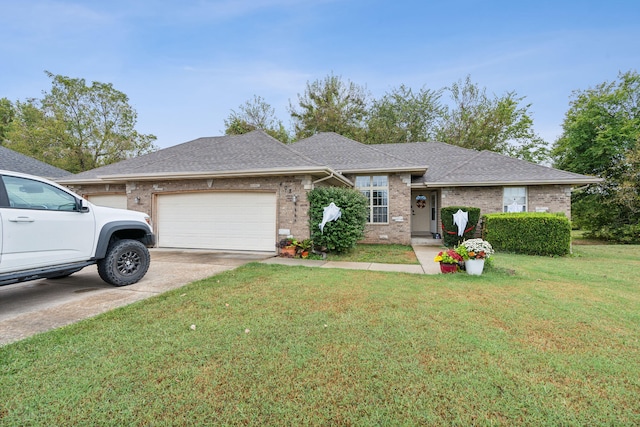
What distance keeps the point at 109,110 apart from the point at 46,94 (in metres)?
3.67

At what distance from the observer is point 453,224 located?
10.6 metres

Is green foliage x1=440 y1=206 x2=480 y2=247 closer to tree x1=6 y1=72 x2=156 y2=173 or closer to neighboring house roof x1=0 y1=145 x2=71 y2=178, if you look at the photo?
neighboring house roof x1=0 y1=145 x2=71 y2=178

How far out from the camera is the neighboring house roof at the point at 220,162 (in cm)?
816

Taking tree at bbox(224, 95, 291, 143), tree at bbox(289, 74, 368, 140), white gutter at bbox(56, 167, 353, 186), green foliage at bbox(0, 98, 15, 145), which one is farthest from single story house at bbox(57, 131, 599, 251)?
green foliage at bbox(0, 98, 15, 145)

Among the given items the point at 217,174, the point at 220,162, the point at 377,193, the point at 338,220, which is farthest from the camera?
the point at 377,193

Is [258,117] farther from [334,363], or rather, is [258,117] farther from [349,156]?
[334,363]

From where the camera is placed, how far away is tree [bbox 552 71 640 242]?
15016mm

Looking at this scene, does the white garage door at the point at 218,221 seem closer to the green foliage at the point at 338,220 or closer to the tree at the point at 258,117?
the green foliage at the point at 338,220

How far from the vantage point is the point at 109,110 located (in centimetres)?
2166

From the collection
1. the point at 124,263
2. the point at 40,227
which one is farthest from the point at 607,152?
the point at 40,227

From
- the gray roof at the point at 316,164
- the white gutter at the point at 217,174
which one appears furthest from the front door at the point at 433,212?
the white gutter at the point at 217,174

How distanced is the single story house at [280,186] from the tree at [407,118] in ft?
33.6

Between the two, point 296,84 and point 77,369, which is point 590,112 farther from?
point 77,369

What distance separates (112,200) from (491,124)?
25601 millimetres
